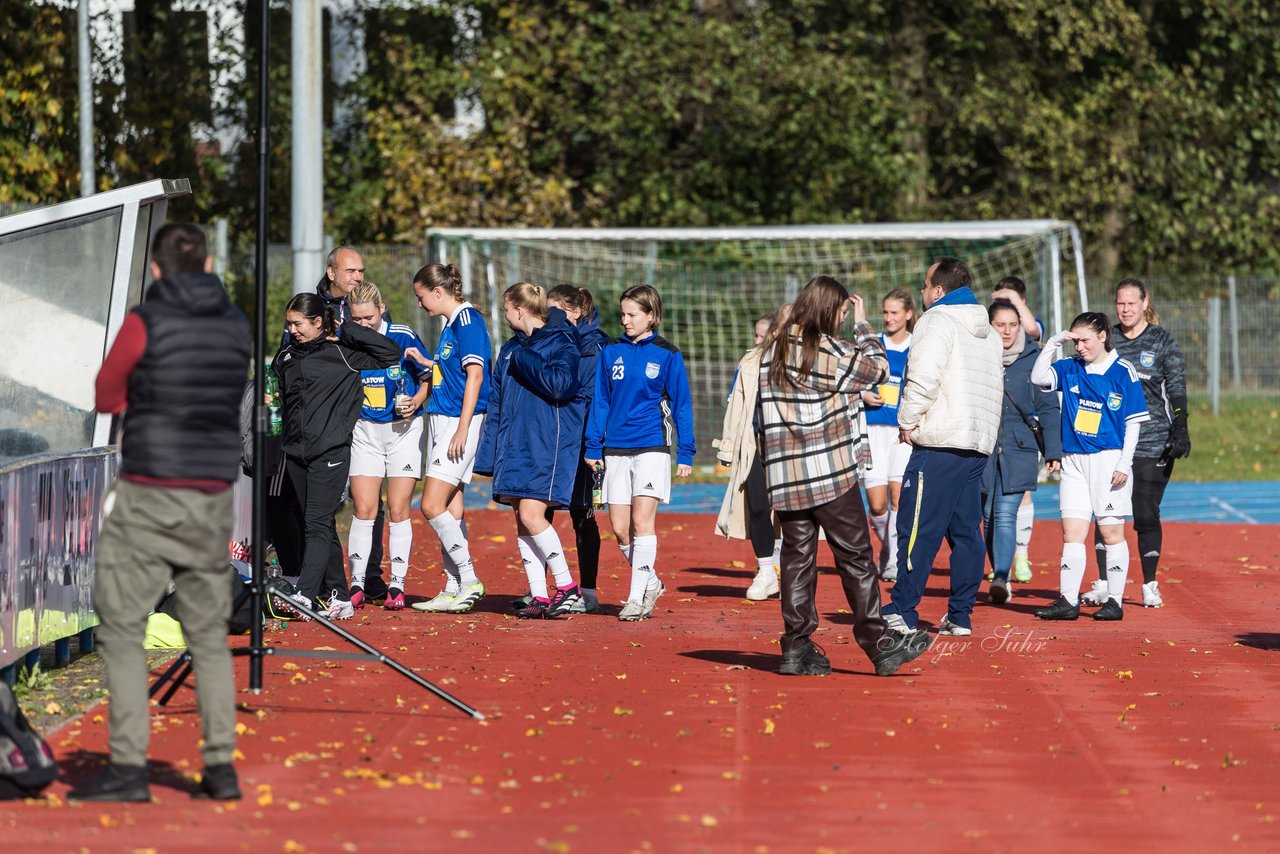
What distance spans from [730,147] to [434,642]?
18419 millimetres

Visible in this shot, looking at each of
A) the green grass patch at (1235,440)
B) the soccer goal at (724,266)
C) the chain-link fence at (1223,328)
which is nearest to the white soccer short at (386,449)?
the soccer goal at (724,266)

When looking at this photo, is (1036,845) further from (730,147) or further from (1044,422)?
(730,147)

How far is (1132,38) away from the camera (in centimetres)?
2666

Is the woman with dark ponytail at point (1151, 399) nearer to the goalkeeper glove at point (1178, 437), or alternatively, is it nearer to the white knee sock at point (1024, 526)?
the goalkeeper glove at point (1178, 437)

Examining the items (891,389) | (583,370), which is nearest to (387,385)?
(583,370)

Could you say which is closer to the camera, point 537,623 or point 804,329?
point 804,329

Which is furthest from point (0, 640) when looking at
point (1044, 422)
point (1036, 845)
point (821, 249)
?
point (821, 249)

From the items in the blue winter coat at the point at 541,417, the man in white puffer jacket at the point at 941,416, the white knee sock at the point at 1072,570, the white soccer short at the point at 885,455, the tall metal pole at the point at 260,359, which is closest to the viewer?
the tall metal pole at the point at 260,359

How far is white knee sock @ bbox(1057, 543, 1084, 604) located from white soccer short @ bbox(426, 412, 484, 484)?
11.0 feet

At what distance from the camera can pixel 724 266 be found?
24531 mm

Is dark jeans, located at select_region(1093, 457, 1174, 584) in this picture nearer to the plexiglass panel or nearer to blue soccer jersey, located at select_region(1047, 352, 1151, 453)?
blue soccer jersey, located at select_region(1047, 352, 1151, 453)

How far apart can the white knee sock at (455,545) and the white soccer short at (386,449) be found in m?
0.30

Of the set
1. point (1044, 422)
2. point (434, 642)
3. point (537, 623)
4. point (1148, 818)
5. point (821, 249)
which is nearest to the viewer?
point (1148, 818)

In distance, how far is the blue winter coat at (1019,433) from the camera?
10664mm
